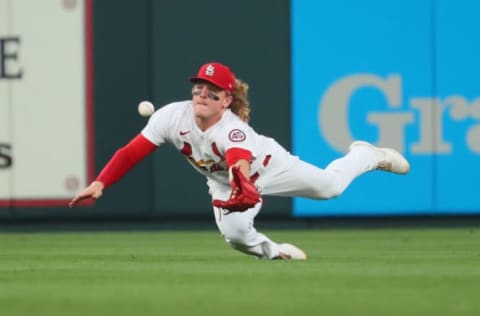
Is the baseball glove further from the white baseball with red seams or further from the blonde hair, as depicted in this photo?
the blonde hair

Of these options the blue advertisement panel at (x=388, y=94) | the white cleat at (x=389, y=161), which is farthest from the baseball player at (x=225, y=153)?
the blue advertisement panel at (x=388, y=94)

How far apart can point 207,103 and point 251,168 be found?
59cm

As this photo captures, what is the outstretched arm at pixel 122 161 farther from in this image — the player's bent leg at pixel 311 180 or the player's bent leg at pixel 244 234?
the player's bent leg at pixel 311 180

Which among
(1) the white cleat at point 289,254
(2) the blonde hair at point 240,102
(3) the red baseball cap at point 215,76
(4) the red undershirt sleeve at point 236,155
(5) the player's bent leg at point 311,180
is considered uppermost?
(3) the red baseball cap at point 215,76

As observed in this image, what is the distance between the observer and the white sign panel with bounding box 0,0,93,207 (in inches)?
542

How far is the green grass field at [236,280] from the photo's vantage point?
18.3 ft

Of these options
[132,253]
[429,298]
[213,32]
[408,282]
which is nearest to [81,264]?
[132,253]

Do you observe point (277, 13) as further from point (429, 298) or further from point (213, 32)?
point (429, 298)

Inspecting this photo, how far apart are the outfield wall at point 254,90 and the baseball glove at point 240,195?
5.92 m

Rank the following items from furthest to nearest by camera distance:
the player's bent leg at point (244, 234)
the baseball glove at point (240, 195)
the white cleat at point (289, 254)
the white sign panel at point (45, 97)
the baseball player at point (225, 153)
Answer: the white sign panel at point (45, 97)
the white cleat at point (289, 254)
the player's bent leg at point (244, 234)
the baseball player at point (225, 153)
the baseball glove at point (240, 195)

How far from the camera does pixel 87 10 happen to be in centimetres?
1381

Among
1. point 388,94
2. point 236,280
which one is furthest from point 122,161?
point 388,94

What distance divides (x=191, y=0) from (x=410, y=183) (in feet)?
8.74

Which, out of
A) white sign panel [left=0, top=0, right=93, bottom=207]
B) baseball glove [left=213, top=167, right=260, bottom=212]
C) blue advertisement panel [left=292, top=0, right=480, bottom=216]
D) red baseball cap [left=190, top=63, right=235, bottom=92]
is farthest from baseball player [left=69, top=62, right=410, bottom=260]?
white sign panel [left=0, top=0, right=93, bottom=207]
